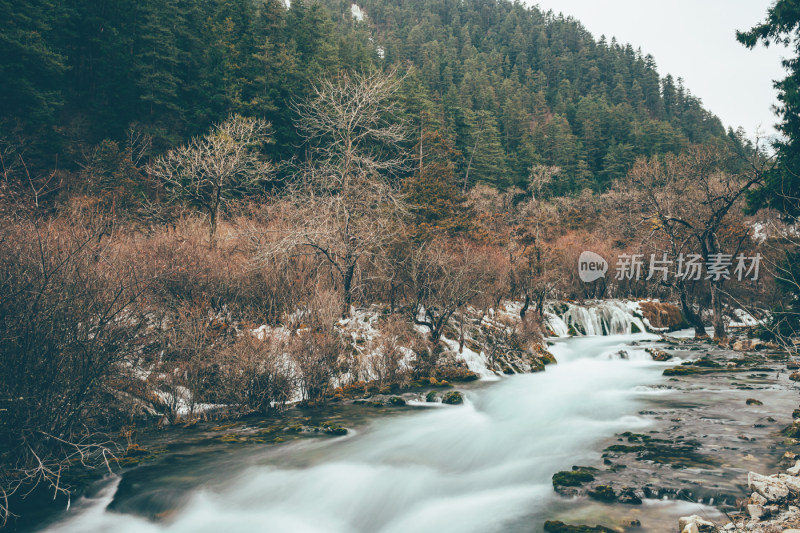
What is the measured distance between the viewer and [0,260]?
8016 mm

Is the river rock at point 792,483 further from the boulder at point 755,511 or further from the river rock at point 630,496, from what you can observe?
the river rock at point 630,496

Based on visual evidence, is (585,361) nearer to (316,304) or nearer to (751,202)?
(751,202)

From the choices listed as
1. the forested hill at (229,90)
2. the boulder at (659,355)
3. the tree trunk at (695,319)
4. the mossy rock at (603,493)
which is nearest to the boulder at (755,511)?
the mossy rock at (603,493)

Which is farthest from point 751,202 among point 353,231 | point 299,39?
point 299,39

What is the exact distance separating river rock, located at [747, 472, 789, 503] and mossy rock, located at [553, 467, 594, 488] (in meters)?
2.38

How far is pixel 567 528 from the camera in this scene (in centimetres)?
673

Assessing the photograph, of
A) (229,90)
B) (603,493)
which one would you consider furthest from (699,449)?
(229,90)

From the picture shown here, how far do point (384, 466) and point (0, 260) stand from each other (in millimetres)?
7960

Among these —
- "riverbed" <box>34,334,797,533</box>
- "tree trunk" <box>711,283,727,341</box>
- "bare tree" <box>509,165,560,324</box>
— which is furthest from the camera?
"bare tree" <box>509,165,560,324</box>

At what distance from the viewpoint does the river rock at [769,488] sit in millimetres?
6473

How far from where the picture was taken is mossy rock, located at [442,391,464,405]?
13.9m

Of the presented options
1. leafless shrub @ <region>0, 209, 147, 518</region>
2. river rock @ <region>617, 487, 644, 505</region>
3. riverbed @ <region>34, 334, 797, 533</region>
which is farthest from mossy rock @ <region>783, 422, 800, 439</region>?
leafless shrub @ <region>0, 209, 147, 518</region>

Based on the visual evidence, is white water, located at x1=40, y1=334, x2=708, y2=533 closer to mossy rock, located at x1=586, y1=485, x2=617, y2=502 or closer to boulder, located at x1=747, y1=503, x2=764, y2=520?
mossy rock, located at x1=586, y1=485, x2=617, y2=502

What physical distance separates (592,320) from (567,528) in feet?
74.2
